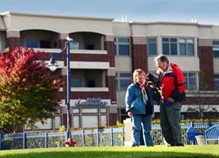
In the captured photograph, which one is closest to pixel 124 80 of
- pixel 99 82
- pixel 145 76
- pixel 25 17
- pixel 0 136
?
pixel 99 82

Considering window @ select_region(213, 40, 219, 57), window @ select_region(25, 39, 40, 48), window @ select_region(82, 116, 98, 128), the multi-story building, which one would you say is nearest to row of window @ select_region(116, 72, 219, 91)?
the multi-story building

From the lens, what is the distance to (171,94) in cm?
1425

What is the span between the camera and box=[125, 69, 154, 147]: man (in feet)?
49.5

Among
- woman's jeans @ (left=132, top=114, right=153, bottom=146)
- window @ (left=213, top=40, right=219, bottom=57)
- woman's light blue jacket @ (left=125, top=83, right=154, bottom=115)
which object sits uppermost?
window @ (left=213, top=40, right=219, bottom=57)

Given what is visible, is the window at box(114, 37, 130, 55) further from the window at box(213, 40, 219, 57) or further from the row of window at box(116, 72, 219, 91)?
the window at box(213, 40, 219, 57)

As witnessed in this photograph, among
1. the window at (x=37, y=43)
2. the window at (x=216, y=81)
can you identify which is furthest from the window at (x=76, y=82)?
the window at (x=216, y=81)

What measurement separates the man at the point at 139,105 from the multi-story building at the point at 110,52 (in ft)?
116

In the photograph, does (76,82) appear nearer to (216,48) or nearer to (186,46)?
(186,46)

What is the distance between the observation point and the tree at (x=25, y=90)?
39438mm

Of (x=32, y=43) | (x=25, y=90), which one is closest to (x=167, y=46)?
(x=32, y=43)

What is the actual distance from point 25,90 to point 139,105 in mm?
25535

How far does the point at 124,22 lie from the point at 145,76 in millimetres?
41107

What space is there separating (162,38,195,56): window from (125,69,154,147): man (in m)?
41.1

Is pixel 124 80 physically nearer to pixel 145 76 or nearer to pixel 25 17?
pixel 25 17
